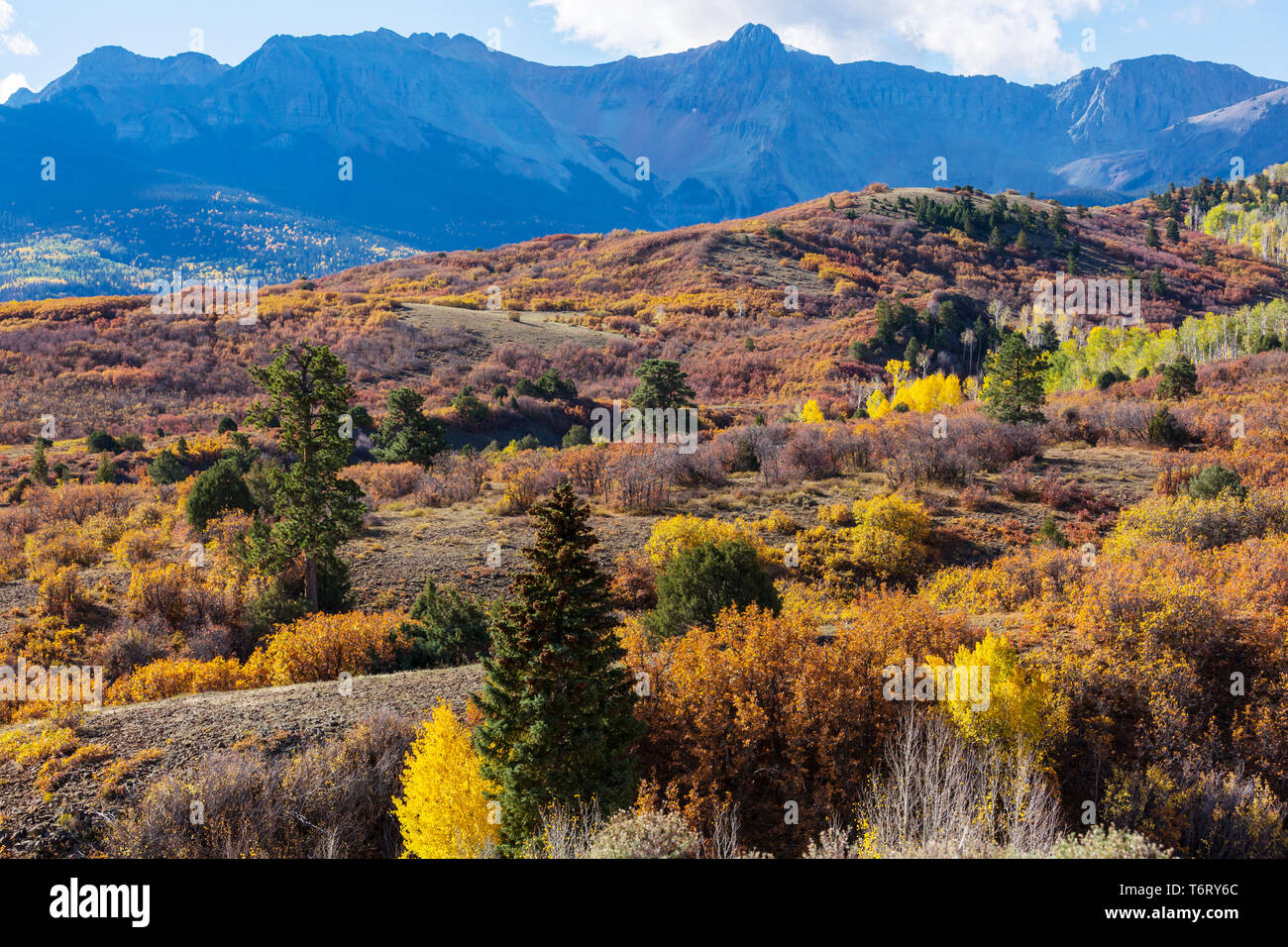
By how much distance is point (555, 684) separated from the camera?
27.8 feet

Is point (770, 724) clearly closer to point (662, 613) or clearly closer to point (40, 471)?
point (662, 613)

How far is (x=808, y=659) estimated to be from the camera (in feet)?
35.2

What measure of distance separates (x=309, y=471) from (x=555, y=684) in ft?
32.6

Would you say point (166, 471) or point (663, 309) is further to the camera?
point (663, 309)

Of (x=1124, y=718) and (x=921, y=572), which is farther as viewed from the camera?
(x=921, y=572)

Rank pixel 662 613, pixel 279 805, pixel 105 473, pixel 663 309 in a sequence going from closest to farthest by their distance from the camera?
1. pixel 279 805
2. pixel 662 613
3. pixel 105 473
4. pixel 663 309

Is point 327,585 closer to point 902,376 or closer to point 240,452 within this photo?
point 240,452

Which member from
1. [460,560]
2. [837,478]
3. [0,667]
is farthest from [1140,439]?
[0,667]

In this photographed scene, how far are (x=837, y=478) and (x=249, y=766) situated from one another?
21.2 metres

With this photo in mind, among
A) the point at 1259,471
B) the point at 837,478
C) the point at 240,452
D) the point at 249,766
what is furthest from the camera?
the point at 240,452

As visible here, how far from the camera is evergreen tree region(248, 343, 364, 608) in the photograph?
599 inches

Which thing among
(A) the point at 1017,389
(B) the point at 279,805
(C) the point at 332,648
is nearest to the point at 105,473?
(C) the point at 332,648
